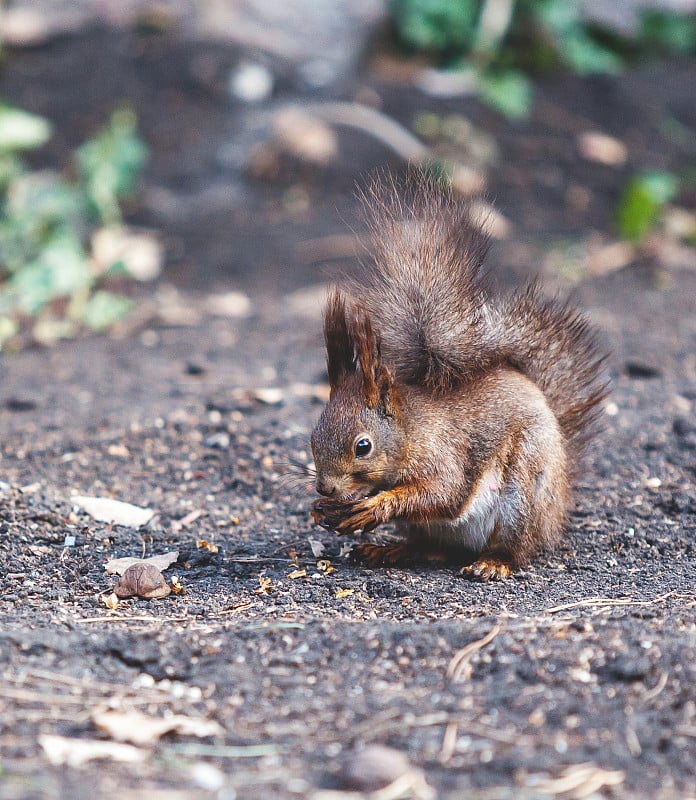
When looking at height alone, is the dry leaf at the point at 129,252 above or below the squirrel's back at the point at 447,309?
below

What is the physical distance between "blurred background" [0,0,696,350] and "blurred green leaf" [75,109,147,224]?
0.02 m

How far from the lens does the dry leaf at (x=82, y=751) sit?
6.87 feet

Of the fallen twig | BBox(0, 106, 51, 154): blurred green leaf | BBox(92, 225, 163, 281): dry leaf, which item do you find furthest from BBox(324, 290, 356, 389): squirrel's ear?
BBox(0, 106, 51, 154): blurred green leaf

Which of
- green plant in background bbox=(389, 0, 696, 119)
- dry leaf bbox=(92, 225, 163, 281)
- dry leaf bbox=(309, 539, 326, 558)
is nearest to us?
dry leaf bbox=(309, 539, 326, 558)

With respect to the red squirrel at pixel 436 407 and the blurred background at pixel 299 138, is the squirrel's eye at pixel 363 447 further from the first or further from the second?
the blurred background at pixel 299 138

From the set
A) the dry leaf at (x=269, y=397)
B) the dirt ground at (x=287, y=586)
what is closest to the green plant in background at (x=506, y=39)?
the dirt ground at (x=287, y=586)

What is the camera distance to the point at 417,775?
6.81 ft

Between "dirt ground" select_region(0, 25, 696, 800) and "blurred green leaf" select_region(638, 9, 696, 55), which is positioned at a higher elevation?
"blurred green leaf" select_region(638, 9, 696, 55)

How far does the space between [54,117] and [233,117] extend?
151cm

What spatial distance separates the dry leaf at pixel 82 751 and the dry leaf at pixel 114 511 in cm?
170

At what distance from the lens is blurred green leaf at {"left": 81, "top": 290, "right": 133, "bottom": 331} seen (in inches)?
253

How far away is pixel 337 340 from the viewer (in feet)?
11.4

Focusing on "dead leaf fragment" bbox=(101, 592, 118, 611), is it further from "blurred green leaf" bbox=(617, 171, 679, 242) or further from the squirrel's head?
"blurred green leaf" bbox=(617, 171, 679, 242)

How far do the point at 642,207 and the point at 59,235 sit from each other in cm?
415
